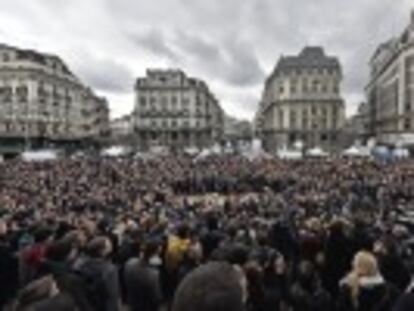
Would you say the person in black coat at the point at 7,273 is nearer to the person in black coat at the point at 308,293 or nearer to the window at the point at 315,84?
the person in black coat at the point at 308,293

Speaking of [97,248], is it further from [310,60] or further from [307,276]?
[310,60]

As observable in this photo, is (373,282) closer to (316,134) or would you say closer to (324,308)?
(324,308)

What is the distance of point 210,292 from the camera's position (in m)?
3.30

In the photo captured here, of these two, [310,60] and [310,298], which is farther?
[310,60]

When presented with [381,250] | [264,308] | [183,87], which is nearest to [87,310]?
[264,308]

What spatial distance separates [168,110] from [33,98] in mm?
44208

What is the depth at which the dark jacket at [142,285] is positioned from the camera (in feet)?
29.1

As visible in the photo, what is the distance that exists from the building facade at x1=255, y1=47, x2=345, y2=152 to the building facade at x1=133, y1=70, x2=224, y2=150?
2109cm

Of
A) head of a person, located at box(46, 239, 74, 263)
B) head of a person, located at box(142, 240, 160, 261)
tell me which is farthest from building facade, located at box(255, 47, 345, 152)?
head of a person, located at box(46, 239, 74, 263)

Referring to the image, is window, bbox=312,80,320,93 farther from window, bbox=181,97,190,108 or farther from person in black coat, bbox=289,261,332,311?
person in black coat, bbox=289,261,332,311

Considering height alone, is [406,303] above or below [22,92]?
below

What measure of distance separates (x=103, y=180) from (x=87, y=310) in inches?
1268

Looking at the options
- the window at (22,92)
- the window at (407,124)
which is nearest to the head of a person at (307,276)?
the window at (407,124)

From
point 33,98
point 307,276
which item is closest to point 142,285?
point 307,276
